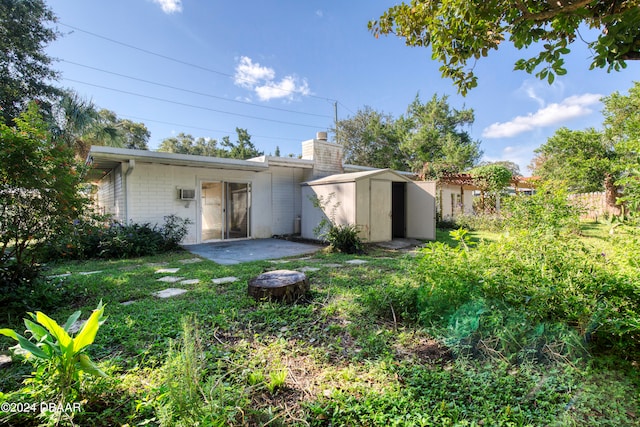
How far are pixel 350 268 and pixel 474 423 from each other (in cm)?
392

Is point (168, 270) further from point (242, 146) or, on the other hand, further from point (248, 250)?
point (242, 146)

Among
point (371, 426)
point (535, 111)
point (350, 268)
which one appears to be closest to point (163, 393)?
point (371, 426)

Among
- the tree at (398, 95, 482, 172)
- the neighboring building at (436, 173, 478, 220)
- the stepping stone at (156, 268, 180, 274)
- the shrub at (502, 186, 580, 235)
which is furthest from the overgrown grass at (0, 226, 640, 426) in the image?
the tree at (398, 95, 482, 172)

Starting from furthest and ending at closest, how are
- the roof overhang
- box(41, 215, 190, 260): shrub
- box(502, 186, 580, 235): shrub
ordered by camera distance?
the roof overhang → box(41, 215, 190, 260): shrub → box(502, 186, 580, 235): shrub

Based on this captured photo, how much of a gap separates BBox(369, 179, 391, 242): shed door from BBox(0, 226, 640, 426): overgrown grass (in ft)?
17.2

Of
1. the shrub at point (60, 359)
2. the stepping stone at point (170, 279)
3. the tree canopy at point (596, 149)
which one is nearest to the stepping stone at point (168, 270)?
the stepping stone at point (170, 279)

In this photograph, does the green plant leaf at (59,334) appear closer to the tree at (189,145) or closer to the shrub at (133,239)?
the shrub at (133,239)

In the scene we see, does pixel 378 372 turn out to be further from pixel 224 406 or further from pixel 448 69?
pixel 448 69

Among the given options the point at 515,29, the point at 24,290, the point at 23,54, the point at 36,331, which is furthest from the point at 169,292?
the point at 23,54

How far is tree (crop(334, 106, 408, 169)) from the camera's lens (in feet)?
79.8

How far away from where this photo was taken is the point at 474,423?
149 cm

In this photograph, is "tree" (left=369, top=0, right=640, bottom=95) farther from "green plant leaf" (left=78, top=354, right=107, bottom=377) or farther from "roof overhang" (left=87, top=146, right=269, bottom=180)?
"roof overhang" (left=87, top=146, right=269, bottom=180)

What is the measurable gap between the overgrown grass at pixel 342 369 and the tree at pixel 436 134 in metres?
19.8

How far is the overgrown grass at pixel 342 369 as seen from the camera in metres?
1.56
